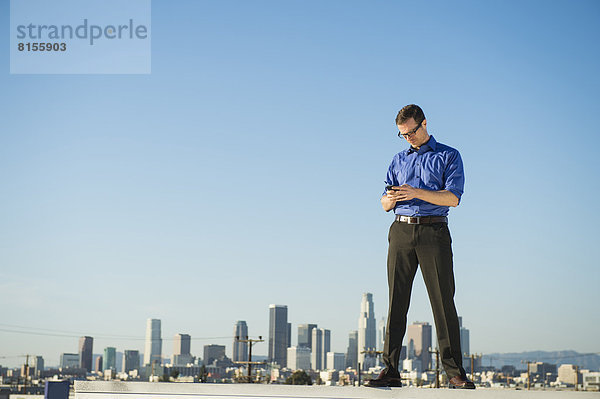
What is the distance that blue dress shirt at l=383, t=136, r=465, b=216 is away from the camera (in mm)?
4965

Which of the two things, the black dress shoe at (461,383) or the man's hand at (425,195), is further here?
the man's hand at (425,195)

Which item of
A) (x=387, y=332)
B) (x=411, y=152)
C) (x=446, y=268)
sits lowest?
(x=387, y=332)

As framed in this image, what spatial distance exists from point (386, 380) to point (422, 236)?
1.02m

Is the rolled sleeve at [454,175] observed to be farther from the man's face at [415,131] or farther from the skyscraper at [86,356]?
the skyscraper at [86,356]

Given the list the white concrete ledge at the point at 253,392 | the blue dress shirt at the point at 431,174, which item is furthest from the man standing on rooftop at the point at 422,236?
the white concrete ledge at the point at 253,392

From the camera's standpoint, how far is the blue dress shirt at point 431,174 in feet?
16.3

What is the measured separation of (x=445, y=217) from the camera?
5.02 meters

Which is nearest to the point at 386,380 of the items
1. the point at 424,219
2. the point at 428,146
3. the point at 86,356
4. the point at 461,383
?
the point at 461,383

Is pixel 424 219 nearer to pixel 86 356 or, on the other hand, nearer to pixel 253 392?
pixel 253 392

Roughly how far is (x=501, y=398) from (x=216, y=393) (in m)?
1.58

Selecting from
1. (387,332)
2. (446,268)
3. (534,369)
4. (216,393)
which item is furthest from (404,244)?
(534,369)

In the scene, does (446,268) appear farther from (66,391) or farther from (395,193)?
(66,391)

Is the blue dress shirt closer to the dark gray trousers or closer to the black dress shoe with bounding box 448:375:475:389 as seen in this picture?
the dark gray trousers

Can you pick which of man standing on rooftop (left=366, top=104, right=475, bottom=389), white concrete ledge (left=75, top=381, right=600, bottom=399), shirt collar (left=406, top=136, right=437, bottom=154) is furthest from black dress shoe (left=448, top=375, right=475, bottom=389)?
shirt collar (left=406, top=136, right=437, bottom=154)
